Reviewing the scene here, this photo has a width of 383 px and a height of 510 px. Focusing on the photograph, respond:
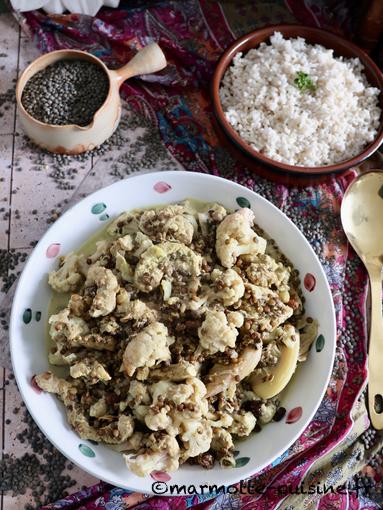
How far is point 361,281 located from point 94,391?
1.15 meters

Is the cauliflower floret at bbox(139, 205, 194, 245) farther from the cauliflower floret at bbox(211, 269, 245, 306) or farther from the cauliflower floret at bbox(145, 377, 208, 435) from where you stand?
the cauliflower floret at bbox(145, 377, 208, 435)

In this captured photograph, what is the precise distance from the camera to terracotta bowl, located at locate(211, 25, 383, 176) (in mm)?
2189

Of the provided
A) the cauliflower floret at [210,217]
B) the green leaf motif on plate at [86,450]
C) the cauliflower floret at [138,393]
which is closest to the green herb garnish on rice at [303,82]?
the cauliflower floret at [210,217]

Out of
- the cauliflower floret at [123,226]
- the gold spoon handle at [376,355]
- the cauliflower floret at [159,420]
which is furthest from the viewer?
the gold spoon handle at [376,355]

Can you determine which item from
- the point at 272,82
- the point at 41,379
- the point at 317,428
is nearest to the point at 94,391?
the point at 41,379

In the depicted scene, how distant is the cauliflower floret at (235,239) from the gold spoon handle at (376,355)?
583 millimetres

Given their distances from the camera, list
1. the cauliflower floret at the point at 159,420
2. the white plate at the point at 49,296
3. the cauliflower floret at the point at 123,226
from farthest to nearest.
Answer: the cauliflower floret at the point at 123,226
the white plate at the point at 49,296
the cauliflower floret at the point at 159,420

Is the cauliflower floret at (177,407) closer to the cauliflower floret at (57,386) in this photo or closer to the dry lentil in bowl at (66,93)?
the cauliflower floret at (57,386)

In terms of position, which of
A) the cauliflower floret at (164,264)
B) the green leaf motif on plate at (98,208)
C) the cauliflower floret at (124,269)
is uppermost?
the cauliflower floret at (164,264)

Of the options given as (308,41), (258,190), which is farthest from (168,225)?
(308,41)

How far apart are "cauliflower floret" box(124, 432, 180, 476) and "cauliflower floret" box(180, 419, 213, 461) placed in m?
0.03

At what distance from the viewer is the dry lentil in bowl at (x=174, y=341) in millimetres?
1596

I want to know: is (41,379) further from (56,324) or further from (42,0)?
(42,0)

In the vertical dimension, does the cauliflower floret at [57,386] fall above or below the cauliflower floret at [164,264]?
below
